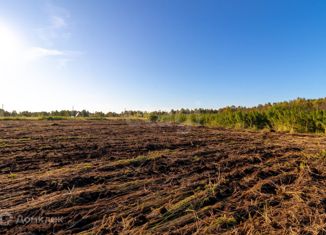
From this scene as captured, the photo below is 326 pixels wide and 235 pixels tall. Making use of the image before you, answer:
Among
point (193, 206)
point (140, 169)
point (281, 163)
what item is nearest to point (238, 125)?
point (281, 163)

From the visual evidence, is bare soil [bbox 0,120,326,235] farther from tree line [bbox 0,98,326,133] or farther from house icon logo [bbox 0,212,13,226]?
tree line [bbox 0,98,326,133]

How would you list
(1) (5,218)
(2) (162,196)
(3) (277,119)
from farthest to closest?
(3) (277,119) → (2) (162,196) → (1) (5,218)

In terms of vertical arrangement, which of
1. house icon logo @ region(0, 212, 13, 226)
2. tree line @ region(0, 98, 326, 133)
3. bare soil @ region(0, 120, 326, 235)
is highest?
tree line @ region(0, 98, 326, 133)

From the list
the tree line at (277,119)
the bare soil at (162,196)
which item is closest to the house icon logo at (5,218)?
the bare soil at (162,196)

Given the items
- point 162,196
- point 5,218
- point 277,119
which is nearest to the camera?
point 5,218

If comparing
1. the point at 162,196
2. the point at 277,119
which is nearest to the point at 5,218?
the point at 162,196

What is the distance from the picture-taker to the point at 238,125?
1688cm

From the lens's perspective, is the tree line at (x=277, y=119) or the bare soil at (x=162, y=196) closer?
the bare soil at (x=162, y=196)

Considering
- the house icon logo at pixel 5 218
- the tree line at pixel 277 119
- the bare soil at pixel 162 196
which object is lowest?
the house icon logo at pixel 5 218

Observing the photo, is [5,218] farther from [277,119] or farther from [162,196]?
[277,119]

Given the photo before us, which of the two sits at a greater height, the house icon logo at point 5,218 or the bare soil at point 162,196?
the bare soil at point 162,196

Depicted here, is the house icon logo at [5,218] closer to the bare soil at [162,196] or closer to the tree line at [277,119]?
the bare soil at [162,196]

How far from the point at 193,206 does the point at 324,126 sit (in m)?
11.6

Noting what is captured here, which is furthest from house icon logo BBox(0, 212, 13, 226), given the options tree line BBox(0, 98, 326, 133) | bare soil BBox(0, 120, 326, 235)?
tree line BBox(0, 98, 326, 133)
